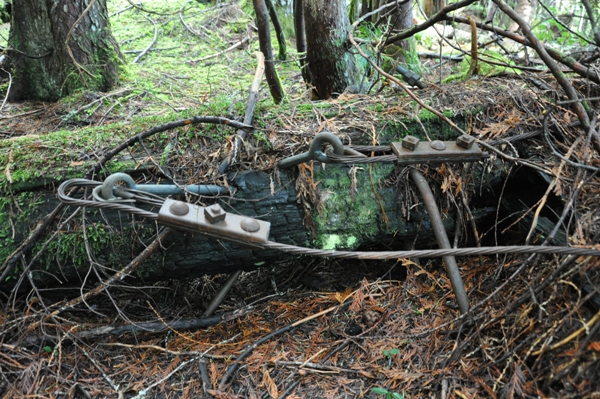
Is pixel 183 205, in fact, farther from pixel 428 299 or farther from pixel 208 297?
pixel 428 299

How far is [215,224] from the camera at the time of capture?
5.92 ft

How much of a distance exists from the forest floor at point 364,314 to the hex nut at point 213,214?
0.78 meters

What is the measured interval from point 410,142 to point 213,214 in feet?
3.71

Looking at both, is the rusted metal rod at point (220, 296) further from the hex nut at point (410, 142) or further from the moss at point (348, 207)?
the hex nut at point (410, 142)

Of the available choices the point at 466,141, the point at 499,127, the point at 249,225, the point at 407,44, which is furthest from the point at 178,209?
the point at 407,44

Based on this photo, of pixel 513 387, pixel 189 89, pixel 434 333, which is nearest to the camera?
pixel 513 387

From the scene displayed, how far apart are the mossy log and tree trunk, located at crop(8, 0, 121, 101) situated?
2.24 m

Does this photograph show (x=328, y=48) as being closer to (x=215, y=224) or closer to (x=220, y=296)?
(x=220, y=296)

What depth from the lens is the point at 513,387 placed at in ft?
5.91

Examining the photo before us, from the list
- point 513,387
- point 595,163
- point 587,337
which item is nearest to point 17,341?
point 513,387

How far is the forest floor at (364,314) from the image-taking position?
6.26ft

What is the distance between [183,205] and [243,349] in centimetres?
107

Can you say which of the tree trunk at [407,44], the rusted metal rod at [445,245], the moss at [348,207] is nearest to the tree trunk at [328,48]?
the tree trunk at [407,44]

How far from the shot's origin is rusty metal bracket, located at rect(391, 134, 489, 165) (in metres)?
2.26
